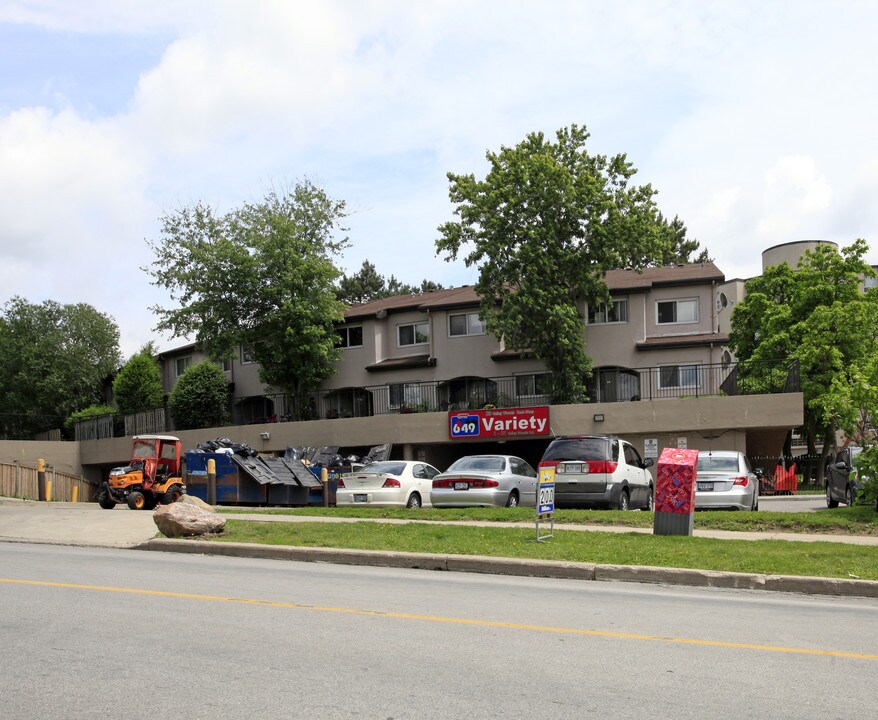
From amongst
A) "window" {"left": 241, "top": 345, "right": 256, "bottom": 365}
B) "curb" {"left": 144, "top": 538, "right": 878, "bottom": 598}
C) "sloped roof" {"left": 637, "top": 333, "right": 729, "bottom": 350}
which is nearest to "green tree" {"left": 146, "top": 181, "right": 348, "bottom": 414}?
"window" {"left": 241, "top": 345, "right": 256, "bottom": 365}

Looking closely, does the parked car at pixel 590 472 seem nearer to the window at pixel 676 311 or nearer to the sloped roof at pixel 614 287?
the sloped roof at pixel 614 287

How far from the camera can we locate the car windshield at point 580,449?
19719 mm

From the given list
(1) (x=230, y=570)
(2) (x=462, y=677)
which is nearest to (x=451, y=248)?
(1) (x=230, y=570)

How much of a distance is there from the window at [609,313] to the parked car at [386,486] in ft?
64.9

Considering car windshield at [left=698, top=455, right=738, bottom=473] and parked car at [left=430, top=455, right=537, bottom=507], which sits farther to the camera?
parked car at [left=430, top=455, right=537, bottom=507]

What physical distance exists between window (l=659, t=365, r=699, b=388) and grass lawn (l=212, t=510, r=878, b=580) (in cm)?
2250

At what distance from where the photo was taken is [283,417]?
45.0m

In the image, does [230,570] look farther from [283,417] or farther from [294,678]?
[283,417]

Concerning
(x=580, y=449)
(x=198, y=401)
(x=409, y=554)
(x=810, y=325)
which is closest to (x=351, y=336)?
(x=198, y=401)

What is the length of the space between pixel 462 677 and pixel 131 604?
428cm

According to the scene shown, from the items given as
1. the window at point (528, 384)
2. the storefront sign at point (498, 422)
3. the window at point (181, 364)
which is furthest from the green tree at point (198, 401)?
the window at point (528, 384)

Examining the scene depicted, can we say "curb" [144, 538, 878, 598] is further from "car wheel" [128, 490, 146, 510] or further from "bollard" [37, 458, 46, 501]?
"bollard" [37, 458, 46, 501]

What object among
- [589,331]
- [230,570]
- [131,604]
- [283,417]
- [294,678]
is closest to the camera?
[294,678]

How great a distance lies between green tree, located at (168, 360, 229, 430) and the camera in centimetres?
4603
